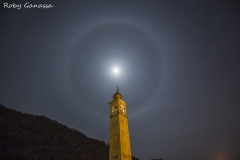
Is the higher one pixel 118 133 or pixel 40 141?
pixel 40 141

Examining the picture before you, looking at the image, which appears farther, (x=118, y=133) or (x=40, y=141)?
(x=40, y=141)

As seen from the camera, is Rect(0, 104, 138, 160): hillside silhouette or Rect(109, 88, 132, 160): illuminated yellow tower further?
Rect(0, 104, 138, 160): hillside silhouette

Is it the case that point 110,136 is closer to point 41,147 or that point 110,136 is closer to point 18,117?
point 41,147

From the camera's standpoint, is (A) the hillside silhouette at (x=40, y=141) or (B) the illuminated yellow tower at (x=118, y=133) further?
(A) the hillside silhouette at (x=40, y=141)
